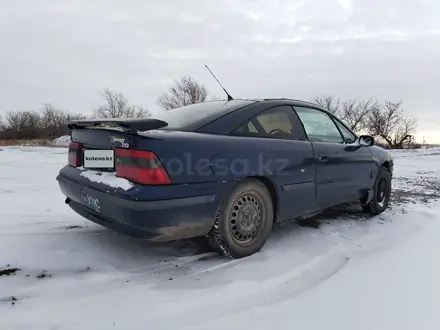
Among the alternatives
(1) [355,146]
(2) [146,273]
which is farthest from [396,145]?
(2) [146,273]

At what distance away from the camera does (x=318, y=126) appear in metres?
3.44

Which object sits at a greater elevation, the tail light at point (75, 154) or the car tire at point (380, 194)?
the tail light at point (75, 154)

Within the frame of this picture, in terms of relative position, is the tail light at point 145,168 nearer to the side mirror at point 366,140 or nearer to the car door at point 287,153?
the car door at point 287,153

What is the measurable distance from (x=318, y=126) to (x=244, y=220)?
1413 millimetres

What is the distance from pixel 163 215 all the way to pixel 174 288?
47 centimetres

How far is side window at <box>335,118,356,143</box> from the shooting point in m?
3.74

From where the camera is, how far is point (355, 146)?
374cm

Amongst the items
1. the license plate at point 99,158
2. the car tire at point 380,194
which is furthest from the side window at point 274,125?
the car tire at point 380,194

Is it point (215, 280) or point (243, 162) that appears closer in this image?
point (215, 280)

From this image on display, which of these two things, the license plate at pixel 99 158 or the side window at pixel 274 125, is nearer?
the license plate at pixel 99 158

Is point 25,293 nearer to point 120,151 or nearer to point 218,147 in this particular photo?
point 120,151

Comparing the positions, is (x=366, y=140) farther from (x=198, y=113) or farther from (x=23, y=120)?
(x=23, y=120)

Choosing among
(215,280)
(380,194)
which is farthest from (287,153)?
(380,194)

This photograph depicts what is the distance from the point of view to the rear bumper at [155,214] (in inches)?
84.6
